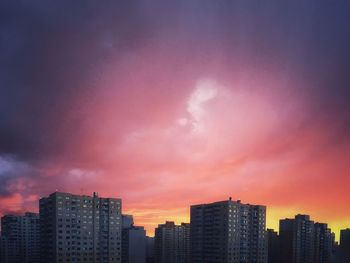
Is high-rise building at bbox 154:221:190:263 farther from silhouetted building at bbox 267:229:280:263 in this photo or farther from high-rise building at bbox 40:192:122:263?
high-rise building at bbox 40:192:122:263

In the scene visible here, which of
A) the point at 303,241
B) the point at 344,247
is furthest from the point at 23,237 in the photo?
the point at 344,247

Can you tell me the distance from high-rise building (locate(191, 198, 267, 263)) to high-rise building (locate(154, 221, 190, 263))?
66.0m

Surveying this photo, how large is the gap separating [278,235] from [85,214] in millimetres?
101618

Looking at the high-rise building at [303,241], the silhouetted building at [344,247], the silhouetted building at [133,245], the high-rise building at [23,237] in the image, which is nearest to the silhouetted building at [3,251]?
the high-rise building at [23,237]

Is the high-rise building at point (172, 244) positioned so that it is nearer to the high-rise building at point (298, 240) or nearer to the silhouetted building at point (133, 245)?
the silhouetted building at point (133, 245)

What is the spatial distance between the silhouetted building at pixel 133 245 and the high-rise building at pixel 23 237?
4258cm

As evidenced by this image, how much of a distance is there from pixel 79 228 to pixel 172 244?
8888cm

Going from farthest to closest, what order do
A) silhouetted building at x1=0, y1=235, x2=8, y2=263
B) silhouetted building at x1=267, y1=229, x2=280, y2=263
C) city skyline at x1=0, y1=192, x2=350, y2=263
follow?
silhouetted building at x1=267, y1=229, x2=280, y2=263 < silhouetted building at x1=0, y1=235, x2=8, y2=263 < city skyline at x1=0, y1=192, x2=350, y2=263

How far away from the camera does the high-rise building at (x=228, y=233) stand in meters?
112

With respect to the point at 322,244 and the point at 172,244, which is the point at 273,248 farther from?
the point at 172,244

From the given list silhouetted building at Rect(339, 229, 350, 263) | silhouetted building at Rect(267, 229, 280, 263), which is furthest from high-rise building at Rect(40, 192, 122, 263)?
silhouetted building at Rect(339, 229, 350, 263)

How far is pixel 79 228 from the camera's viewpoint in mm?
108500

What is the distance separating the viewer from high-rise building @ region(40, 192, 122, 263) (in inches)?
4054

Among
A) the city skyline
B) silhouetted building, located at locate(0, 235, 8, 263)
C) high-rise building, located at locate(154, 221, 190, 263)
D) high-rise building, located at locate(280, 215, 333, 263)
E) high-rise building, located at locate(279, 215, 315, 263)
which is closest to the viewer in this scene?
the city skyline
